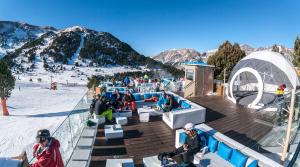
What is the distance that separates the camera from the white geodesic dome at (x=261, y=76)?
13.5 m

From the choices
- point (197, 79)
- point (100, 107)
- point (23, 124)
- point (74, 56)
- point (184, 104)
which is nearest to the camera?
Result: point (100, 107)

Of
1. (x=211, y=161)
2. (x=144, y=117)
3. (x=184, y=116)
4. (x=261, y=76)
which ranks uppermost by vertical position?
(x=261, y=76)

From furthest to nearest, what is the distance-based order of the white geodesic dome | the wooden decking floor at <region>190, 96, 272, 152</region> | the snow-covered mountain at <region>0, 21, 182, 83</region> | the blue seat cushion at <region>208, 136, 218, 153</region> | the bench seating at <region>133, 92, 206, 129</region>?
the snow-covered mountain at <region>0, 21, 182, 83</region>
the white geodesic dome
the bench seating at <region>133, 92, 206, 129</region>
the wooden decking floor at <region>190, 96, 272, 152</region>
the blue seat cushion at <region>208, 136, 218, 153</region>

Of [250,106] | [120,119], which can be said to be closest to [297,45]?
[250,106]

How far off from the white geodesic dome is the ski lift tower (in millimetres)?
1773

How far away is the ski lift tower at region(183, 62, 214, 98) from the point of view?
16.2 m

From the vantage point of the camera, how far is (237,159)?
5090 mm

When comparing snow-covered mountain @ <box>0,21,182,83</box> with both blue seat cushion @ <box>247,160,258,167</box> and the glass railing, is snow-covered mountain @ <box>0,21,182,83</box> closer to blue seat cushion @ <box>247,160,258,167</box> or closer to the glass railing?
the glass railing

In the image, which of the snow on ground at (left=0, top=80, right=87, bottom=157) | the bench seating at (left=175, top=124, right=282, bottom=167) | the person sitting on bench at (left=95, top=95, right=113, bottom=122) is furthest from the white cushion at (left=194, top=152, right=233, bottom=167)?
the snow on ground at (left=0, top=80, right=87, bottom=157)

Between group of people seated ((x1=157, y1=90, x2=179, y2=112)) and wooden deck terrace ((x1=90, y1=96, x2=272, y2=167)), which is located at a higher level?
group of people seated ((x1=157, y1=90, x2=179, y2=112))

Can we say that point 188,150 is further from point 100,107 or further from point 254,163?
point 100,107

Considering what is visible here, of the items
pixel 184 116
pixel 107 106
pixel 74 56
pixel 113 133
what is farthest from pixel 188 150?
pixel 74 56

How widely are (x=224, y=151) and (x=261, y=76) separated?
1385 centimetres

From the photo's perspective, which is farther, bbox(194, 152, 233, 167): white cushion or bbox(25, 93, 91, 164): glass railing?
bbox(25, 93, 91, 164): glass railing
